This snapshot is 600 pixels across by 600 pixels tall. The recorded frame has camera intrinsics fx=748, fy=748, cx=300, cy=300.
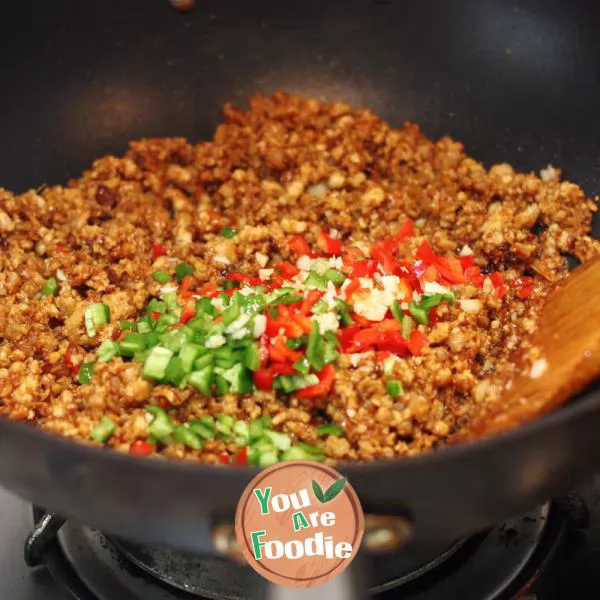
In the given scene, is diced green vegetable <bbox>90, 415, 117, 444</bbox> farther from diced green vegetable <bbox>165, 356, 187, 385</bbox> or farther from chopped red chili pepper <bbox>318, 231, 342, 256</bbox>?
chopped red chili pepper <bbox>318, 231, 342, 256</bbox>

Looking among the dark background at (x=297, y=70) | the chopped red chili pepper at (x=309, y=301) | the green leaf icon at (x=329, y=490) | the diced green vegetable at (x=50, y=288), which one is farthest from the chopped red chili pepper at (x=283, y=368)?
the dark background at (x=297, y=70)

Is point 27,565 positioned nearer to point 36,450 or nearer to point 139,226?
point 36,450

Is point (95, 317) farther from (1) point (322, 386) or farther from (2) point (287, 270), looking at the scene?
(1) point (322, 386)

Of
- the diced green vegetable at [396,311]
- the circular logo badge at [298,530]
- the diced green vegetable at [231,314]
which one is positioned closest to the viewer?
the circular logo badge at [298,530]

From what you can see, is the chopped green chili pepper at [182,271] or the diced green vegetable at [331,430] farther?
the chopped green chili pepper at [182,271]

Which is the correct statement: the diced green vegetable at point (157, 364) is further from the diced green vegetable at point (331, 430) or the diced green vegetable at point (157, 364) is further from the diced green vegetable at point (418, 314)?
the diced green vegetable at point (418, 314)

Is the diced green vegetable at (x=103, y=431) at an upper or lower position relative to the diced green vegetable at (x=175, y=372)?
lower
